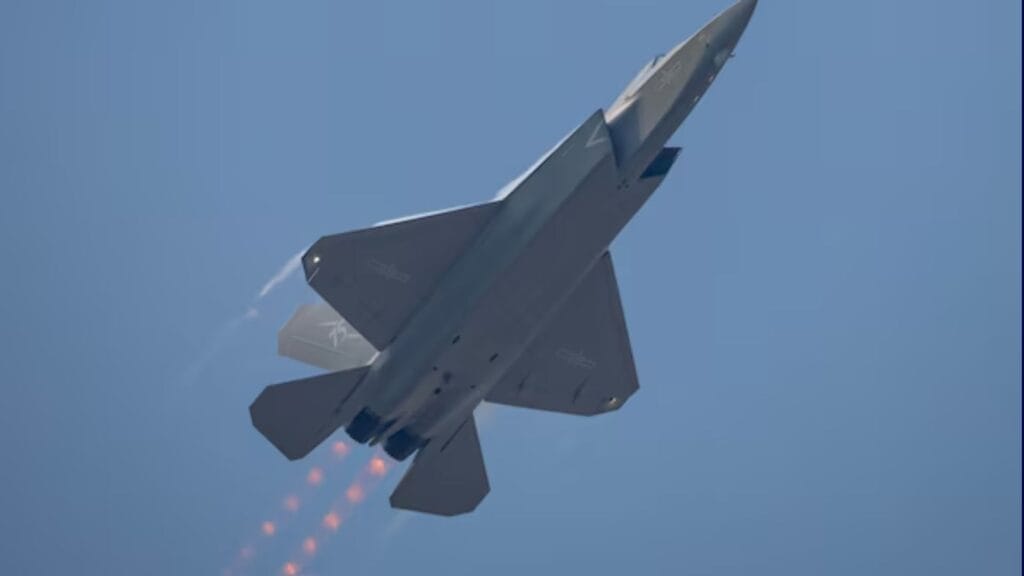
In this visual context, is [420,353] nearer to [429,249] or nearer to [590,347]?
[429,249]

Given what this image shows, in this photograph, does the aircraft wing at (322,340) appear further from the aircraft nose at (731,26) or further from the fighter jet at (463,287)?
the aircraft nose at (731,26)

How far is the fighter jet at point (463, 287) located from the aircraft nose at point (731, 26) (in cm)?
3

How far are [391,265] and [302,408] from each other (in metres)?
3.77

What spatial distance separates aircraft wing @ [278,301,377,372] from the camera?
3008 cm

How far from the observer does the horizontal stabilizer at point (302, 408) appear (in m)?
28.3

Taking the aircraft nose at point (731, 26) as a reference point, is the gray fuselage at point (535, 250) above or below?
below

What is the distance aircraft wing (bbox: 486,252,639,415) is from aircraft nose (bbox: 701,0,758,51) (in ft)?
22.6

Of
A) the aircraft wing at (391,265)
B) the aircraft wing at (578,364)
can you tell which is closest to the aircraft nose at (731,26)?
the aircraft wing at (391,265)

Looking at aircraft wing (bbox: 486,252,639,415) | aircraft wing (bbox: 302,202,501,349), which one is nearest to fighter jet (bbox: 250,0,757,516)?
aircraft wing (bbox: 302,202,501,349)

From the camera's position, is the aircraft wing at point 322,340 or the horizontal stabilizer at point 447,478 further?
the horizontal stabilizer at point 447,478

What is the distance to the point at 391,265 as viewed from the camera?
1115 inches

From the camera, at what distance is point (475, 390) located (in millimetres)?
29125

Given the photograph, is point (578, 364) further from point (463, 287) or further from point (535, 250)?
point (535, 250)

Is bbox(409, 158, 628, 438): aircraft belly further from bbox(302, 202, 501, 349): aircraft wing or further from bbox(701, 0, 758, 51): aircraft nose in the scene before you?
bbox(701, 0, 758, 51): aircraft nose
